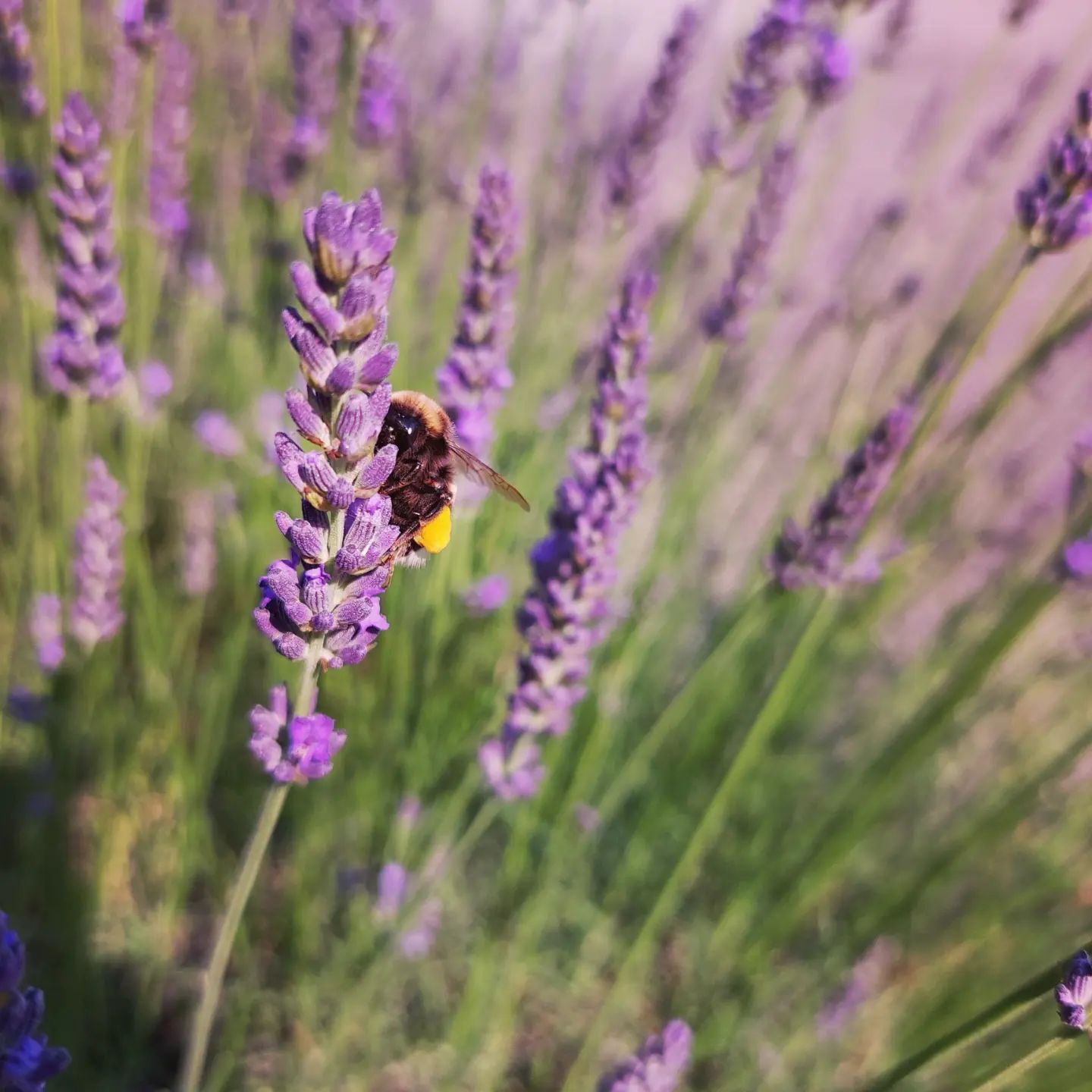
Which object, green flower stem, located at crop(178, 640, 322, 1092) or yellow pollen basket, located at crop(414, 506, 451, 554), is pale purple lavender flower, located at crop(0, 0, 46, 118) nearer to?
yellow pollen basket, located at crop(414, 506, 451, 554)

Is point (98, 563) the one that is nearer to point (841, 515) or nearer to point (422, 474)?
point (422, 474)

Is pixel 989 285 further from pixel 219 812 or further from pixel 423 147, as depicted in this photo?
pixel 219 812

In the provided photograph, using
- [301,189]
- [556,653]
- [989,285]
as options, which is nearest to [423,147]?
[301,189]

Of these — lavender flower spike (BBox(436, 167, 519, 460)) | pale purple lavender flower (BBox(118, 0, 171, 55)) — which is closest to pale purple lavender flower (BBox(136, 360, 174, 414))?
pale purple lavender flower (BBox(118, 0, 171, 55))

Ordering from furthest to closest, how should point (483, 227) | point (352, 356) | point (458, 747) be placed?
point (458, 747) → point (483, 227) → point (352, 356)

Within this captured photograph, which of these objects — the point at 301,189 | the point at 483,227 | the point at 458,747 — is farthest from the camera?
the point at 301,189

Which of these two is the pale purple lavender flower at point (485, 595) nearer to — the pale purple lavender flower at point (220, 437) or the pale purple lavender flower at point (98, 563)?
the pale purple lavender flower at point (98, 563)

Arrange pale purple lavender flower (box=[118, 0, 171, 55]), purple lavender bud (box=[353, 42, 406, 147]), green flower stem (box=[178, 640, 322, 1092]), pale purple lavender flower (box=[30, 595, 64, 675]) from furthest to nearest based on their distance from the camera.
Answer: purple lavender bud (box=[353, 42, 406, 147]) < pale purple lavender flower (box=[30, 595, 64, 675]) < pale purple lavender flower (box=[118, 0, 171, 55]) < green flower stem (box=[178, 640, 322, 1092])
